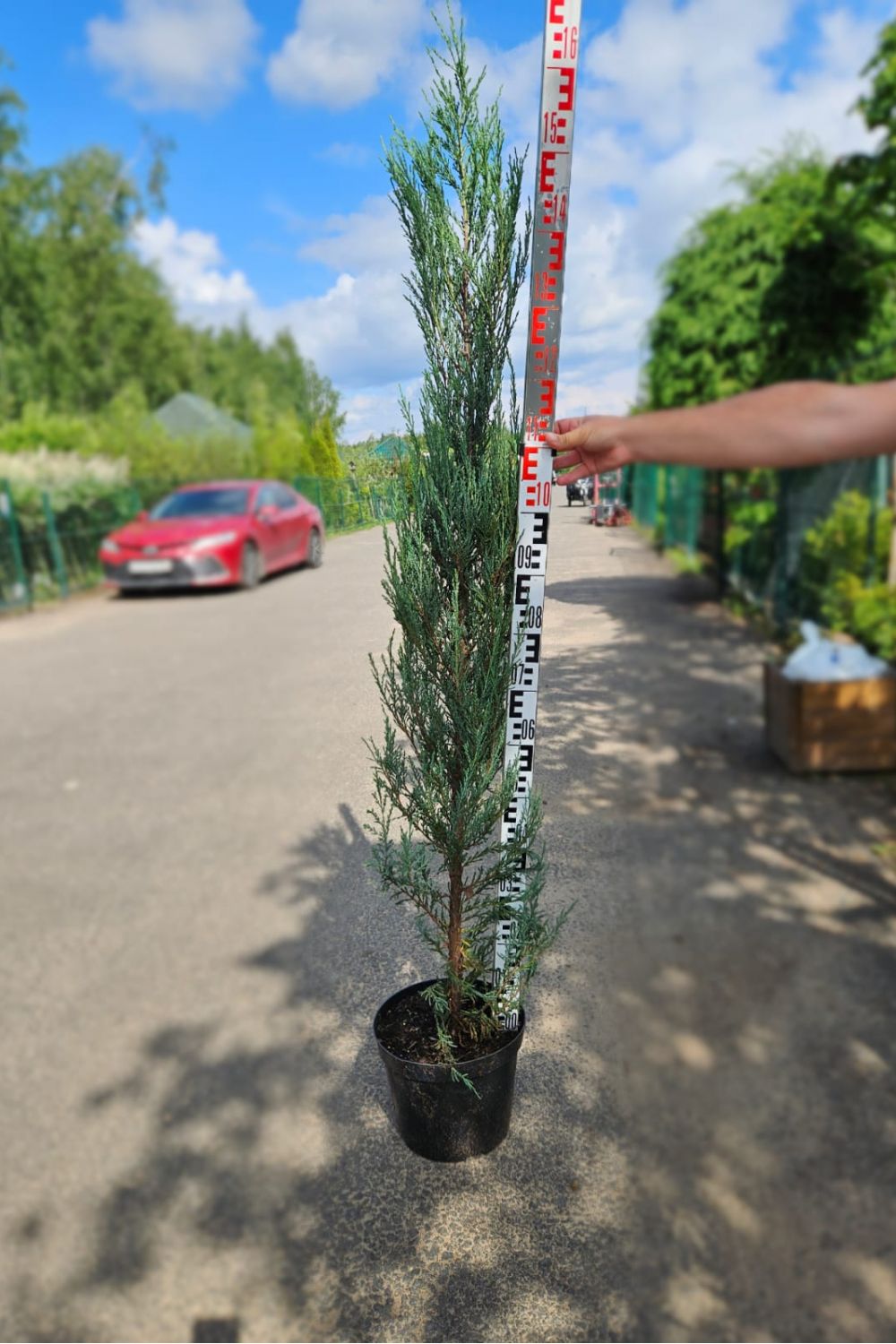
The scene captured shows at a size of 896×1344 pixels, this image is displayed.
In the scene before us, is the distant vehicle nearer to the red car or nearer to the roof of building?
the red car

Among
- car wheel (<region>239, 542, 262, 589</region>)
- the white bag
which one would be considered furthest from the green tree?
car wheel (<region>239, 542, 262, 589</region>)

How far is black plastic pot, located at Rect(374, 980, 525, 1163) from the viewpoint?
1.35m

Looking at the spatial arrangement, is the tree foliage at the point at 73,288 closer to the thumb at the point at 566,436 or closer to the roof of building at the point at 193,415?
the roof of building at the point at 193,415

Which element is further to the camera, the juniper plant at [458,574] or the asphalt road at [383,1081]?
the asphalt road at [383,1081]

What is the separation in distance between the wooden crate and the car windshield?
4.15 metres

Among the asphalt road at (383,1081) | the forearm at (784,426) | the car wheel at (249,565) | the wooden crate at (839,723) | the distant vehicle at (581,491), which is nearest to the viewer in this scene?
the forearm at (784,426)

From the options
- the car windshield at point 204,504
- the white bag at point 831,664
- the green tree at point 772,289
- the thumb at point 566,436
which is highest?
the green tree at point 772,289

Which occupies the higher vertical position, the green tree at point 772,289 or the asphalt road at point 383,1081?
the green tree at point 772,289

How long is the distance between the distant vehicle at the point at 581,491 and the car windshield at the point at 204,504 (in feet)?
18.2

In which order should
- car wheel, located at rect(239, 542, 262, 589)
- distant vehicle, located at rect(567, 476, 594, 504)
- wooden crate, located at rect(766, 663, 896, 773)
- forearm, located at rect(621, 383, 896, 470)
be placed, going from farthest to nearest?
car wheel, located at rect(239, 542, 262, 589) → wooden crate, located at rect(766, 663, 896, 773) → distant vehicle, located at rect(567, 476, 594, 504) → forearm, located at rect(621, 383, 896, 470)

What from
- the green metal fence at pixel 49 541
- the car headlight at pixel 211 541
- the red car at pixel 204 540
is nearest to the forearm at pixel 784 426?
the red car at pixel 204 540

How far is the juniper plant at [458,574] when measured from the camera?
3.72 ft

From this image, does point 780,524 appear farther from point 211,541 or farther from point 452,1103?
point 452,1103

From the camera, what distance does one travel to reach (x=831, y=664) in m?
4.34
